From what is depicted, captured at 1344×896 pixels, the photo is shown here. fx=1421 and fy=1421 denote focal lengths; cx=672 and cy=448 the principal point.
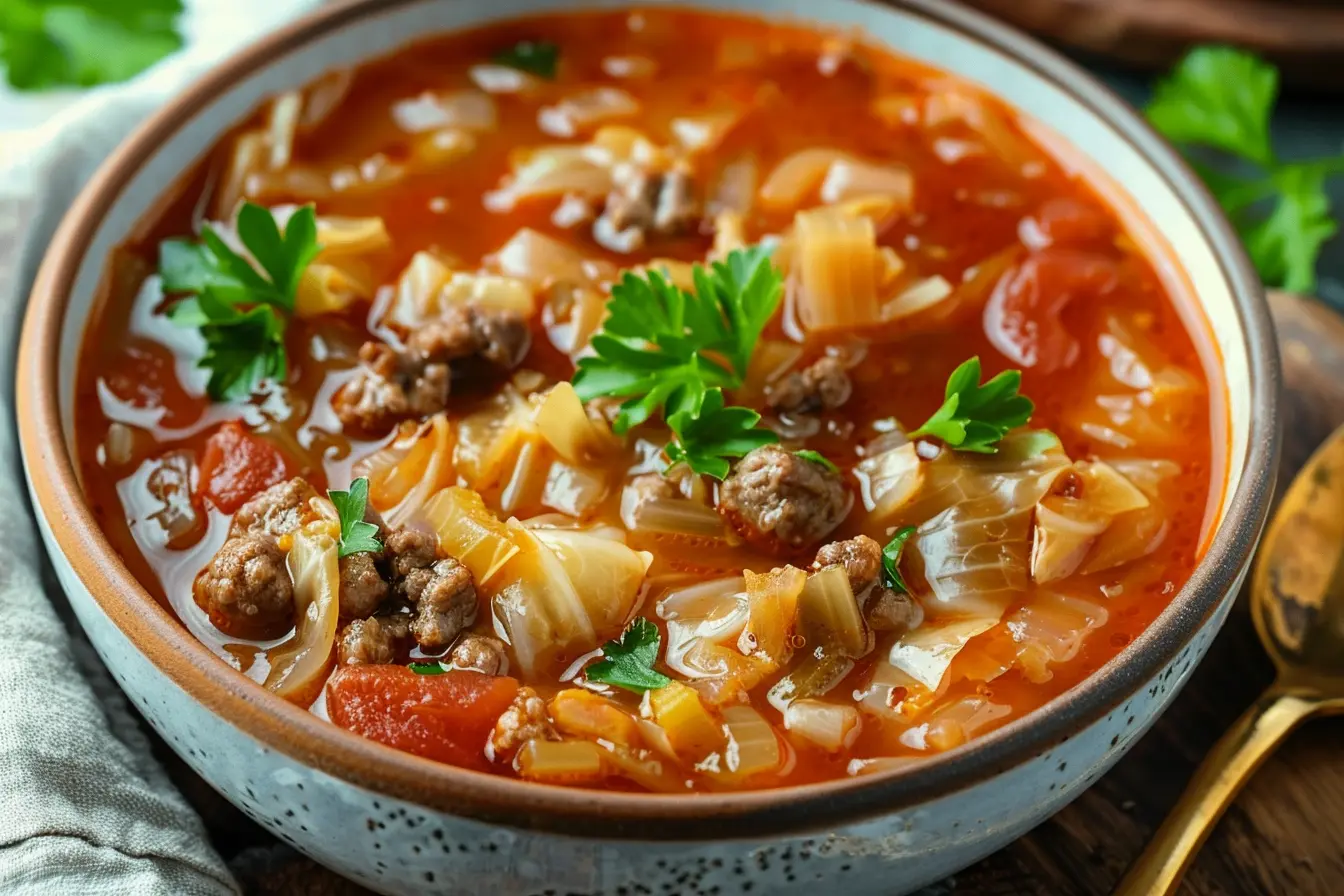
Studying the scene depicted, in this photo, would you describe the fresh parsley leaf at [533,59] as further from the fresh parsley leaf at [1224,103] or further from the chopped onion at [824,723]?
the chopped onion at [824,723]

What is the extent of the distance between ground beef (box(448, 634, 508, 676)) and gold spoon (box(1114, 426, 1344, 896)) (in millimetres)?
1565

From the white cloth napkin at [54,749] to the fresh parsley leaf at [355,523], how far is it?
776mm

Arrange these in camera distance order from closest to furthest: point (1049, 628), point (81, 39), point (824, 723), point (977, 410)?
point (824, 723), point (1049, 628), point (977, 410), point (81, 39)

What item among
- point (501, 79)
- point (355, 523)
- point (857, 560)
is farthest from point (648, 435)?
point (501, 79)

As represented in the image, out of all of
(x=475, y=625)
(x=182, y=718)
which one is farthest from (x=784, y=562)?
(x=182, y=718)

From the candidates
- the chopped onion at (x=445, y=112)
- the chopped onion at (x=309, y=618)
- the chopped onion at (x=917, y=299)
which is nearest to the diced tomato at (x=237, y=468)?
the chopped onion at (x=309, y=618)

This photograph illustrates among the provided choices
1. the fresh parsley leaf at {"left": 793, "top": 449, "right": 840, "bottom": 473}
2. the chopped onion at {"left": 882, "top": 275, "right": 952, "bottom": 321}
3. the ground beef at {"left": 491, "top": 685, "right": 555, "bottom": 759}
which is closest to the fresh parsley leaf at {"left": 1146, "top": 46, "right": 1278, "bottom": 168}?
the chopped onion at {"left": 882, "top": 275, "right": 952, "bottom": 321}

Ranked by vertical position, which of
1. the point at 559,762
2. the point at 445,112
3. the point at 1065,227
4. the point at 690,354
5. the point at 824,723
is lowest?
the point at 824,723

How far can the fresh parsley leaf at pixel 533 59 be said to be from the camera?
4.96 m

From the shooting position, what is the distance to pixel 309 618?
3236mm

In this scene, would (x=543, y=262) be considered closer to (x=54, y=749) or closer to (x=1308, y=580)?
(x=54, y=749)

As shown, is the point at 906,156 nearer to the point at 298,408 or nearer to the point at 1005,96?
the point at 1005,96

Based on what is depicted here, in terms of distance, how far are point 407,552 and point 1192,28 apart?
4417mm

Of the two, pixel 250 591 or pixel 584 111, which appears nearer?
pixel 250 591
